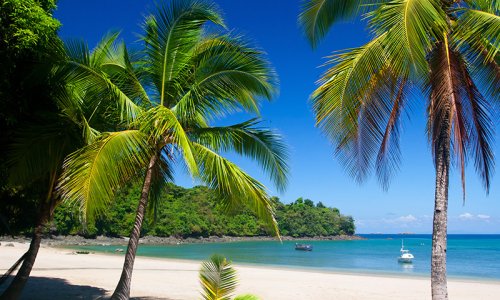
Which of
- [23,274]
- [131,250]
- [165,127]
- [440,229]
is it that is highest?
[165,127]

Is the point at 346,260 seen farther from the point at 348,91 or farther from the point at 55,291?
the point at 348,91

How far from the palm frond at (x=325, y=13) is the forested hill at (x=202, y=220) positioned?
96.5 ft

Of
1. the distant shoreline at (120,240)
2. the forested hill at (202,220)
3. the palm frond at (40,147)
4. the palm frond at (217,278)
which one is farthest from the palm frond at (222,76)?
the distant shoreline at (120,240)

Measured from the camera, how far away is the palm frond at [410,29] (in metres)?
5.38

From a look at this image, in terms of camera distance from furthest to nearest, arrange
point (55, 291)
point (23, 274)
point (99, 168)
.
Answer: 1. point (55, 291)
2. point (23, 274)
3. point (99, 168)

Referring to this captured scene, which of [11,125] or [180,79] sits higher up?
[180,79]

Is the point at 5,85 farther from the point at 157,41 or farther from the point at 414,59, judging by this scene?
the point at 414,59

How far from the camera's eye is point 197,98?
7.75 meters

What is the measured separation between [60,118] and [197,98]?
227 cm

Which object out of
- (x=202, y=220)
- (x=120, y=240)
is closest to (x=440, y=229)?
(x=120, y=240)

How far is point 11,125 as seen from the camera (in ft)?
22.6

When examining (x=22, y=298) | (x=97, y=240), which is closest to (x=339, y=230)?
(x=97, y=240)

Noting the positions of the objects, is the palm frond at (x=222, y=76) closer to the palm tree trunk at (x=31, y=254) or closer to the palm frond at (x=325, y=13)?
the palm frond at (x=325, y=13)

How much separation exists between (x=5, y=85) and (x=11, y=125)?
0.74 meters
